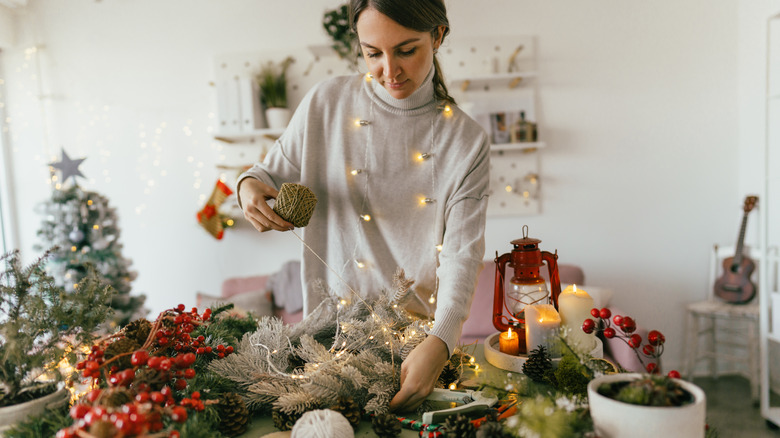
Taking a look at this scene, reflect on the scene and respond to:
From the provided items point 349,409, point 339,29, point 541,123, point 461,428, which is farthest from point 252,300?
point 461,428

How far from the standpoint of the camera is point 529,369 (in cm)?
81

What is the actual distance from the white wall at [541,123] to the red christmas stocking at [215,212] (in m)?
0.14

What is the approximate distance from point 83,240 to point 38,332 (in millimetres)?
2341

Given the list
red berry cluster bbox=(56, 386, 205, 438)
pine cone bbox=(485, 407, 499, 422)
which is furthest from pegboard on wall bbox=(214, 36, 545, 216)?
red berry cluster bbox=(56, 386, 205, 438)

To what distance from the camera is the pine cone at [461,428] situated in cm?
56

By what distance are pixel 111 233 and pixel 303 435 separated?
2600 mm

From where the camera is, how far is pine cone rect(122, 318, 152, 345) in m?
0.70

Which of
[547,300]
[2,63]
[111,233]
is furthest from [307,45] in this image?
[547,300]

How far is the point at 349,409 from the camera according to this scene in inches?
25.2

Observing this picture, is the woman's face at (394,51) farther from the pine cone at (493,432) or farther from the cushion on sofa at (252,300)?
the cushion on sofa at (252,300)

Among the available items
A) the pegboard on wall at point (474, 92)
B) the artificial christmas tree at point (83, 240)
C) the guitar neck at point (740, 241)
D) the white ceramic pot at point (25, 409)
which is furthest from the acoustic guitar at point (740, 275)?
the artificial christmas tree at point (83, 240)

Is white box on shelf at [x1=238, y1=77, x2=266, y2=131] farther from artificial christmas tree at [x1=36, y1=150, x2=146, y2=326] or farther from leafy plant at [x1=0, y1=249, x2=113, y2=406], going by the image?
leafy plant at [x1=0, y1=249, x2=113, y2=406]

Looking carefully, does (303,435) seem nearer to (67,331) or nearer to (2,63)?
(67,331)

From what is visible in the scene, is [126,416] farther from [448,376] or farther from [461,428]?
[448,376]
